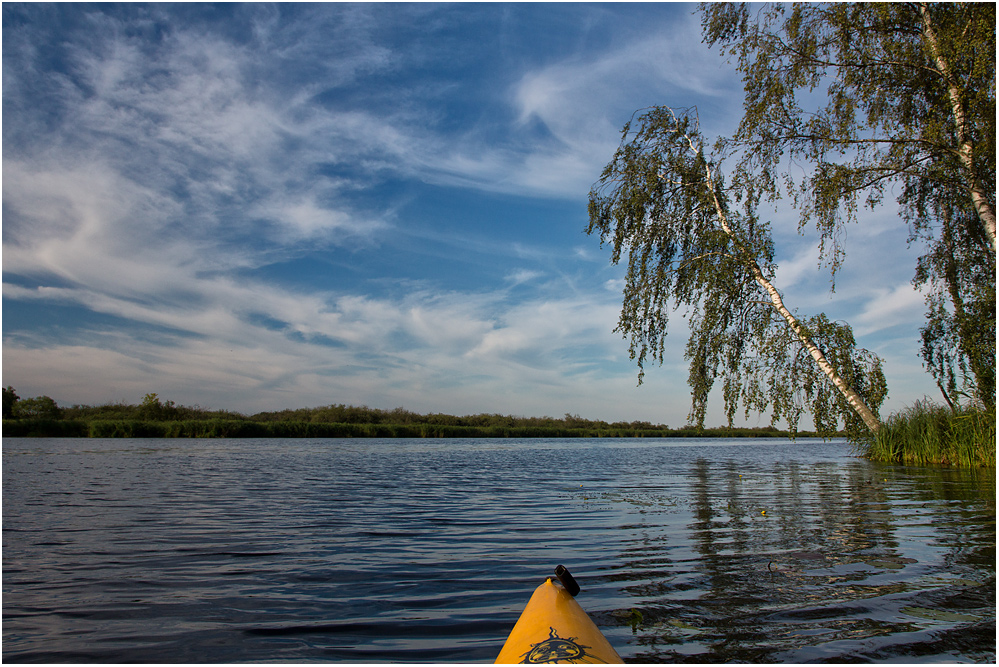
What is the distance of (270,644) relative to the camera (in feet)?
11.2

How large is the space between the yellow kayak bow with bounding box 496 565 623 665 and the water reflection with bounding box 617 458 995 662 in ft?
2.72

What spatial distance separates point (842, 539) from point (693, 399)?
34.4 feet

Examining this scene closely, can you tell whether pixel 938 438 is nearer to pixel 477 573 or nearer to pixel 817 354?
pixel 817 354

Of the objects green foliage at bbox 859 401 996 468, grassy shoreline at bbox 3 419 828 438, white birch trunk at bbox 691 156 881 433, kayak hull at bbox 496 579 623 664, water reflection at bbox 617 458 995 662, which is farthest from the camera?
grassy shoreline at bbox 3 419 828 438

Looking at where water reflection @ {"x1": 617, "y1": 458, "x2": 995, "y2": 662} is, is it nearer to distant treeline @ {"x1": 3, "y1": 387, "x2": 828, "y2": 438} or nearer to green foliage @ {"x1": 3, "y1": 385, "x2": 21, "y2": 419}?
distant treeline @ {"x1": 3, "y1": 387, "x2": 828, "y2": 438}

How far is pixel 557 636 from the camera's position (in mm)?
2549

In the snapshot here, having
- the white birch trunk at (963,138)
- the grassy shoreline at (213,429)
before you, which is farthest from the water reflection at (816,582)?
the grassy shoreline at (213,429)

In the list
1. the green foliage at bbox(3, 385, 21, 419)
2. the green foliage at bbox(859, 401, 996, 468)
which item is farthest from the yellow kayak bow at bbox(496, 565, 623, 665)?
the green foliage at bbox(3, 385, 21, 419)

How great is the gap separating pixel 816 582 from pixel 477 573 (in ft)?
9.40

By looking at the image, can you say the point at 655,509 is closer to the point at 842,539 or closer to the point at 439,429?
the point at 842,539

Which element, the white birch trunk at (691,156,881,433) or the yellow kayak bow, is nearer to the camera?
the yellow kayak bow

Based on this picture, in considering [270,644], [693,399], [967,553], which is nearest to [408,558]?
[270,644]

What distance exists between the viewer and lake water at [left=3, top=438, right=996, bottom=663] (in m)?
3.38

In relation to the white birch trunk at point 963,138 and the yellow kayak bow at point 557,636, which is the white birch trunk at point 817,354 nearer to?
the white birch trunk at point 963,138
